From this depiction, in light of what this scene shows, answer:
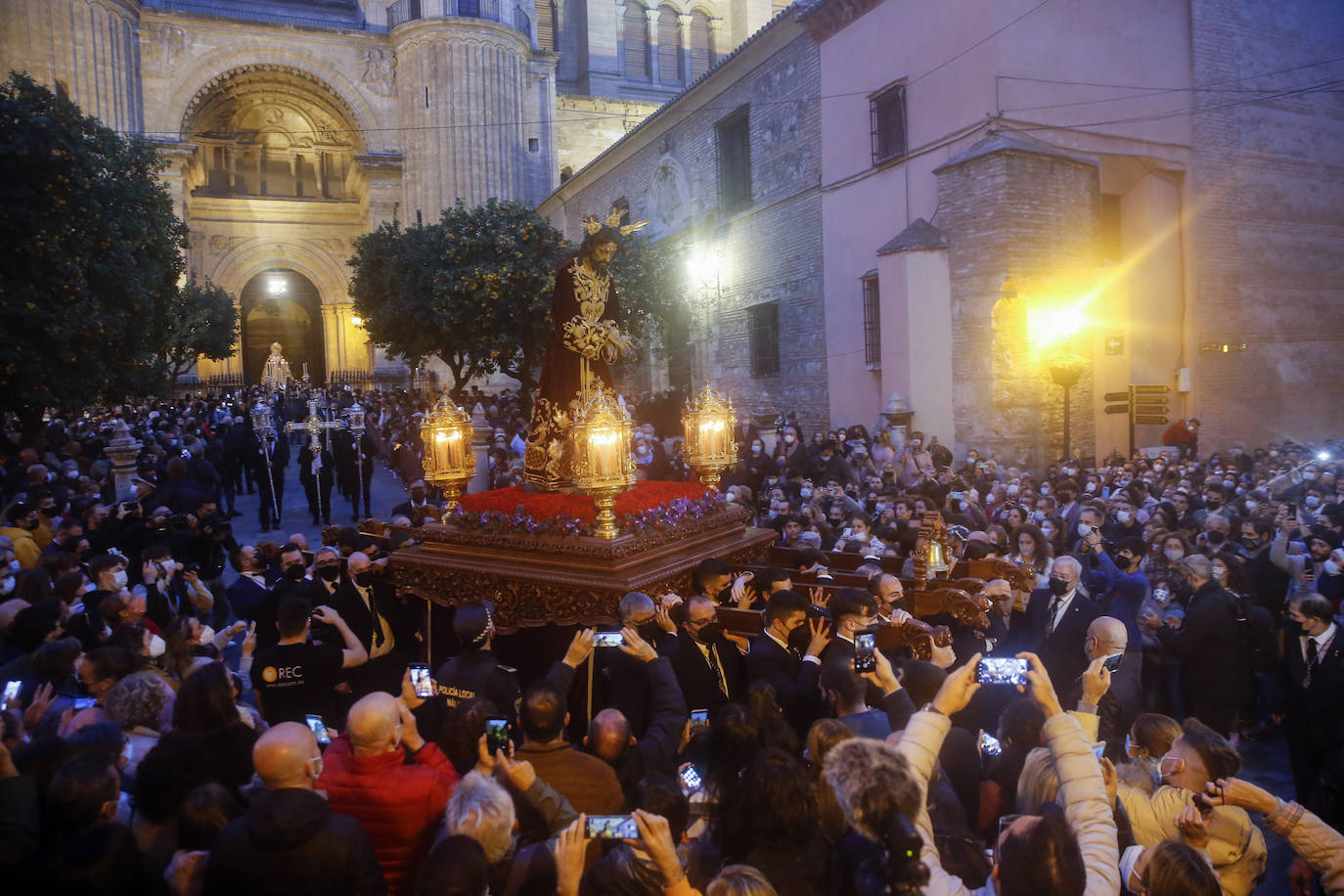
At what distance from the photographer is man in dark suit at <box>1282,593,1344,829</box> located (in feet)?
15.6

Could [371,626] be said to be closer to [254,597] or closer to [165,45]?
[254,597]

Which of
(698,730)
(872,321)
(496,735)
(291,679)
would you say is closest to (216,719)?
(291,679)

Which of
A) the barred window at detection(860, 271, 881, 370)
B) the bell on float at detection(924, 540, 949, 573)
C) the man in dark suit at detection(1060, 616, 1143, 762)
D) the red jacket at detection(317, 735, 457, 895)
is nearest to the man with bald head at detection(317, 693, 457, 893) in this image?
the red jacket at detection(317, 735, 457, 895)

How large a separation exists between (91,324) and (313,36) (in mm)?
25217

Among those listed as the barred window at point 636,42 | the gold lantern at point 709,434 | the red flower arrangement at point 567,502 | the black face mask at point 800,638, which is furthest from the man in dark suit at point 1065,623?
the barred window at point 636,42

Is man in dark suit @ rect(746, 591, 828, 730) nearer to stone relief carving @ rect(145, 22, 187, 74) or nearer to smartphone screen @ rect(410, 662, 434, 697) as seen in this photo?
smartphone screen @ rect(410, 662, 434, 697)

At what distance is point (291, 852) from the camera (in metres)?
2.61

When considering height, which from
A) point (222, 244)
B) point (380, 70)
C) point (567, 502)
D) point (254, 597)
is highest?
point (380, 70)

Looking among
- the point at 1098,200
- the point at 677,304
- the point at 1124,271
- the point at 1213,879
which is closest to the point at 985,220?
the point at 1098,200

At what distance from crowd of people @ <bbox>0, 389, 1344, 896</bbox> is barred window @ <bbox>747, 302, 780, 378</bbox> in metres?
13.6

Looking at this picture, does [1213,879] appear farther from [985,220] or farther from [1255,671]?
[985,220]

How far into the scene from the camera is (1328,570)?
626cm

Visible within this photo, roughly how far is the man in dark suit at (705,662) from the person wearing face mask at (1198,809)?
79.2 inches

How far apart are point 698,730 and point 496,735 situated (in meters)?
0.99
